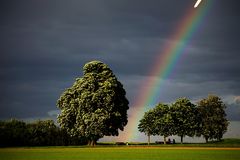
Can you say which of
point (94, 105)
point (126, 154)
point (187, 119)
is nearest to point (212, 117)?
point (187, 119)

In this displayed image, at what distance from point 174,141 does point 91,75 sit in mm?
36666

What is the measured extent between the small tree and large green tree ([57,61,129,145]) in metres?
32.8

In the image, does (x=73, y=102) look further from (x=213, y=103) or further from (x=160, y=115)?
(x=213, y=103)

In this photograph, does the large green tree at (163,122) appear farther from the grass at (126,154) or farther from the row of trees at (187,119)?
the grass at (126,154)

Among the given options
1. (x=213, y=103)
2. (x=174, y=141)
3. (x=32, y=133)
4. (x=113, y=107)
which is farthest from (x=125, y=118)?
(x=213, y=103)

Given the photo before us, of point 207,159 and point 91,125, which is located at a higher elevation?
point 91,125

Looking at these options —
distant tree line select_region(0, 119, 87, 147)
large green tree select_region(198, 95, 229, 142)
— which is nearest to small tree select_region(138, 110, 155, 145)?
large green tree select_region(198, 95, 229, 142)

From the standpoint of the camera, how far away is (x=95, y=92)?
3376 inches

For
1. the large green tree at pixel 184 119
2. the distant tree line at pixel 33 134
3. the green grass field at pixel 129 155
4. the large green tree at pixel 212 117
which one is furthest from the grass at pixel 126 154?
the large green tree at pixel 212 117

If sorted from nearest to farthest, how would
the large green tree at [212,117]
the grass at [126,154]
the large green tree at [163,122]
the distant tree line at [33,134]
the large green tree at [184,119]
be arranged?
the grass at [126,154] → the distant tree line at [33,134] → the large green tree at [163,122] → the large green tree at [184,119] → the large green tree at [212,117]

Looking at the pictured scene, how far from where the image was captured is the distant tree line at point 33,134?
88.3 meters

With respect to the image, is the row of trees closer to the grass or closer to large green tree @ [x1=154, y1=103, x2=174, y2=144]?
large green tree @ [x1=154, y1=103, x2=174, y2=144]

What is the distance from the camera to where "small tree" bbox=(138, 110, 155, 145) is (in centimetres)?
12088

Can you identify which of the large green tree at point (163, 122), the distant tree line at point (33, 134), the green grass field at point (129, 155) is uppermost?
the large green tree at point (163, 122)
